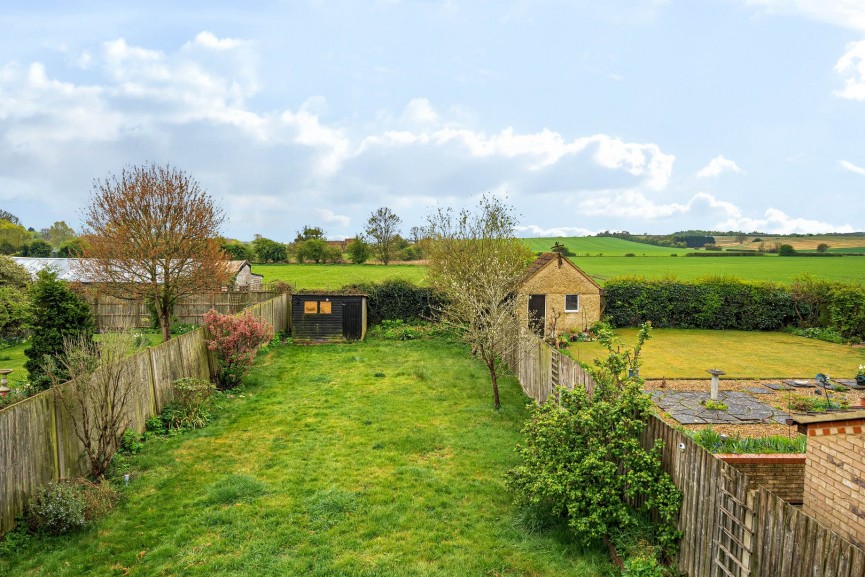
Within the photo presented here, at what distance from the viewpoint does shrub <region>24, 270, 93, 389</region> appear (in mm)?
11875

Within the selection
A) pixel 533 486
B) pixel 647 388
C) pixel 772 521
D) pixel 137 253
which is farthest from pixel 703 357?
pixel 137 253

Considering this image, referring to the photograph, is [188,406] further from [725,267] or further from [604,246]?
[604,246]

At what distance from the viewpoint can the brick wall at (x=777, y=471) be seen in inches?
279

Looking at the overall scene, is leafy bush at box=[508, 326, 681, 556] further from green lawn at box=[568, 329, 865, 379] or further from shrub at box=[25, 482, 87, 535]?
green lawn at box=[568, 329, 865, 379]

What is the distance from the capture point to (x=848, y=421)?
5207 millimetres

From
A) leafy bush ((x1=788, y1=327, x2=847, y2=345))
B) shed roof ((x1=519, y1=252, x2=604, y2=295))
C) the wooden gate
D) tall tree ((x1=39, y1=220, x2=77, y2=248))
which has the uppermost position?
tall tree ((x1=39, y1=220, x2=77, y2=248))

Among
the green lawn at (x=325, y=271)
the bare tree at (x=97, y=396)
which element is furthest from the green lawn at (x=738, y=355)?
the green lawn at (x=325, y=271)

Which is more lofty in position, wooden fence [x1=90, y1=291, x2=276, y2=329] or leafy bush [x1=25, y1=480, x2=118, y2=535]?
wooden fence [x1=90, y1=291, x2=276, y2=329]

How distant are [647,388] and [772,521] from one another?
11020mm

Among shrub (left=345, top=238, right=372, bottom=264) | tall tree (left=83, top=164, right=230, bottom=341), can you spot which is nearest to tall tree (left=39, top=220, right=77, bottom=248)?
shrub (left=345, top=238, right=372, bottom=264)

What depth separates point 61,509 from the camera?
7.17 meters

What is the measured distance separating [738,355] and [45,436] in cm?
2330

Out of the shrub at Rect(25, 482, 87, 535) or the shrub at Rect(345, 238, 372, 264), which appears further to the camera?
the shrub at Rect(345, 238, 372, 264)

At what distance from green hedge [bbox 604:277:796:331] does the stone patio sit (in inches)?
551
